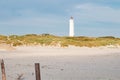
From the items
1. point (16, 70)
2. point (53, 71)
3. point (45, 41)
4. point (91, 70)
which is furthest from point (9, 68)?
point (45, 41)

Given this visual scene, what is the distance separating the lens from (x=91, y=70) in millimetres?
21797

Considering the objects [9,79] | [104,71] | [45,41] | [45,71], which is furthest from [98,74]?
[45,41]

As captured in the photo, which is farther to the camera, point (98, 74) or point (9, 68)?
point (9, 68)

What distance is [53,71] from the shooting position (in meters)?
21.3

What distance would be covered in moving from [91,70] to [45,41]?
101 feet

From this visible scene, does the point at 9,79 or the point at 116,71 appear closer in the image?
the point at 9,79

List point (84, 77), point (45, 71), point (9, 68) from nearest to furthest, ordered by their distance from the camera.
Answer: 1. point (84, 77)
2. point (45, 71)
3. point (9, 68)

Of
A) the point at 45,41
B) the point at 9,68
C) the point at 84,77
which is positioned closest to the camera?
the point at 84,77

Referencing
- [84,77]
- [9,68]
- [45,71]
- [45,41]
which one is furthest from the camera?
[45,41]

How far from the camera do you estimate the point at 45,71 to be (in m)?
21.3

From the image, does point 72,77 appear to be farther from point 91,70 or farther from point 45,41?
point 45,41

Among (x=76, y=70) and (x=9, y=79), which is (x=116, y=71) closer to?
(x=76, y=70)

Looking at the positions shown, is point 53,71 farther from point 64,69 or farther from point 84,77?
point 84,77

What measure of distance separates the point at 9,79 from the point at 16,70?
2.48 metres
